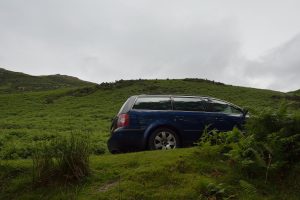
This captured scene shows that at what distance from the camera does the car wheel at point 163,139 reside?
39.6 feet

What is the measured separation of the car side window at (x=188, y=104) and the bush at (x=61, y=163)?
4.75 metres

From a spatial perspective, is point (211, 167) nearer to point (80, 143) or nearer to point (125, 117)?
point (80, 143)

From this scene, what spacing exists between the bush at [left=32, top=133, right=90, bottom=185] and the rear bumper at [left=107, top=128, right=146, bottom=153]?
3.21 meters

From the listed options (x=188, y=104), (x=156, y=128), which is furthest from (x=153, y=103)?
(x=188, y=104)

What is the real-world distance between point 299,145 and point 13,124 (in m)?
24.4

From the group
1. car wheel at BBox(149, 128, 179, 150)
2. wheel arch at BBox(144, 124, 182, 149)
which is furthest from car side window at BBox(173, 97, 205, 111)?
car wheel at BBox(149, 128, 179, 150)

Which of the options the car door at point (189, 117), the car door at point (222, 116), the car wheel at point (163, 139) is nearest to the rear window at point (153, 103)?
the car door at point (189, 117)

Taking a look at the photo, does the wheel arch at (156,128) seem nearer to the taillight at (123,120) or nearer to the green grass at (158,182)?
the taillight at (123,120)

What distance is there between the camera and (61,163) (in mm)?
8500

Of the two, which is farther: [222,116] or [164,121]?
[222,116]

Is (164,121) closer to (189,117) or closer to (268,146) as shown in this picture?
(189,117)

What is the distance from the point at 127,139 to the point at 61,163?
3582 mm

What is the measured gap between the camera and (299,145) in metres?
8.73

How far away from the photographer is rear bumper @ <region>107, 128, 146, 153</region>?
39.0ft
